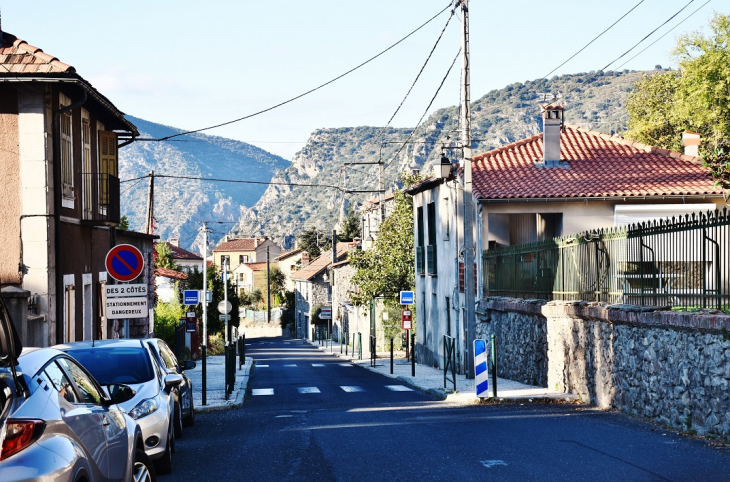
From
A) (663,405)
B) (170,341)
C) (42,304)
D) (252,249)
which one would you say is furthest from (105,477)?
(252,249)

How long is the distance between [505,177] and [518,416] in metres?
14.4

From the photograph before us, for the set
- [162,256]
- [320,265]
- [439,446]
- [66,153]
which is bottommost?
[439,446]

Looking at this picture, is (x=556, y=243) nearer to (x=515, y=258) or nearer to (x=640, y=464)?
(x=515, y=258)

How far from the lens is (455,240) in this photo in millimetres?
29938

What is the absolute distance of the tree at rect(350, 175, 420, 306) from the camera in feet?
148

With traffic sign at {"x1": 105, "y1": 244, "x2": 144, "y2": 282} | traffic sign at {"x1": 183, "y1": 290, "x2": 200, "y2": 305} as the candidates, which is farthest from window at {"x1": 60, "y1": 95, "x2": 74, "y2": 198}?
traffic sign at {"x1": 183, "y1": 290, "x2": 200, "y2": 305}

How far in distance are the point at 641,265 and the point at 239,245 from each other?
Result: 459 feet

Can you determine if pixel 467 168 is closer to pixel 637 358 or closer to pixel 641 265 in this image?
pixel 641 265

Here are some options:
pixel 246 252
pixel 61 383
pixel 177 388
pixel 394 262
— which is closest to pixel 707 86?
pixel 394 262

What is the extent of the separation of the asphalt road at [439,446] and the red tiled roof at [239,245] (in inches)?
5250

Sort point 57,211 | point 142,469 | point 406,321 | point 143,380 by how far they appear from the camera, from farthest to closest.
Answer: point 406,321 < point 57,211 < point 143,380 < point 142,469

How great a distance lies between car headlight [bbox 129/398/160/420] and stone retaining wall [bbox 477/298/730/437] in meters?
6.70

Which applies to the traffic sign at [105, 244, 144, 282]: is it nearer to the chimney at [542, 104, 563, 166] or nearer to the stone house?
the chimney at [542, 104, 563, 166]

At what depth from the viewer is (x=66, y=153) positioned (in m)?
19.4
